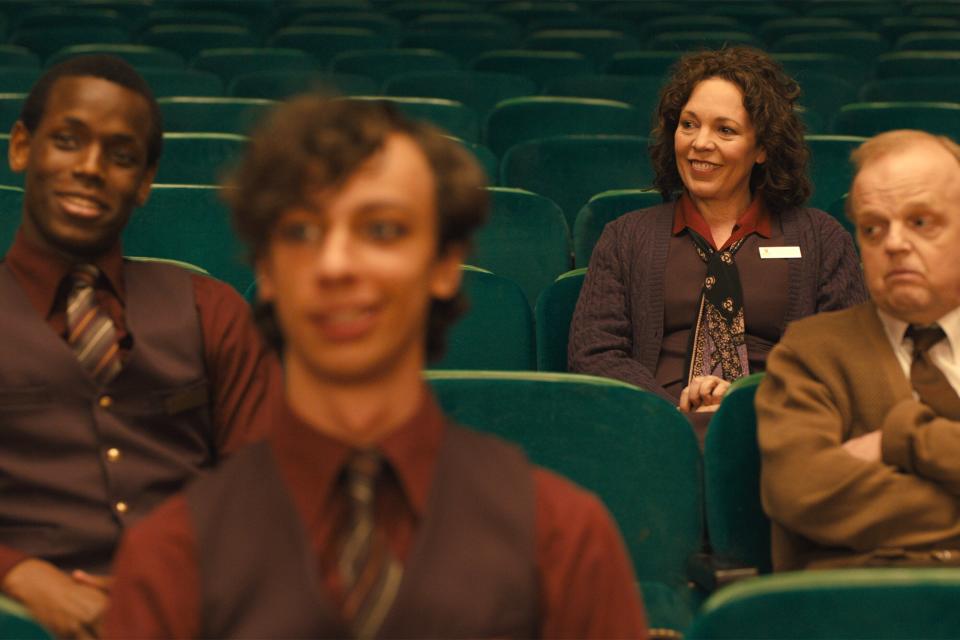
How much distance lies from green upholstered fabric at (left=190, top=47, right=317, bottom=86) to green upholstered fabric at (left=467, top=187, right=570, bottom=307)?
1574 millimetres

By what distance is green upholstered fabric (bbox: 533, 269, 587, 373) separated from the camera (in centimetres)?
200

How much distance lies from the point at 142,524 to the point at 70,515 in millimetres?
461

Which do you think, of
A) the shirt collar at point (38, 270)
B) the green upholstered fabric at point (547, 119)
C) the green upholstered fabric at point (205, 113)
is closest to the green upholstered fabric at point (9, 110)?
the green upholstered fabric at point (205, 113)

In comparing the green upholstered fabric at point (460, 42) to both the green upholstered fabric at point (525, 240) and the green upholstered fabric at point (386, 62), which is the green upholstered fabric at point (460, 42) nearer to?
the green upholstered fabric at point (386, 62)

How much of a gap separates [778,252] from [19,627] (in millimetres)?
1293

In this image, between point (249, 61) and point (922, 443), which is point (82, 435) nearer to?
point (922, 443)

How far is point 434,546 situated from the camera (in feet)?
2.71

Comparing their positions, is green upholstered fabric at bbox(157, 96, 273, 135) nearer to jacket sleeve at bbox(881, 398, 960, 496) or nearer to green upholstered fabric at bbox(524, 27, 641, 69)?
green upholstered fabric at bbox(524, 27, 641, 69)

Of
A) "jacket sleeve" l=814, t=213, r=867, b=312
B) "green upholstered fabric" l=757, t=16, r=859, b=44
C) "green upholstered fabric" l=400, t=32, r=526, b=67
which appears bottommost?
"jacket sleeve" l=814, t=213, r=867, b=312

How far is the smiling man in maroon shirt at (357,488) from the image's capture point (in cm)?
80

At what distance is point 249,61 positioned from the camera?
12.1 feet

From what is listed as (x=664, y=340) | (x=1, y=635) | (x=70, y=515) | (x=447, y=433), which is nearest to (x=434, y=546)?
(x=447, y=433)

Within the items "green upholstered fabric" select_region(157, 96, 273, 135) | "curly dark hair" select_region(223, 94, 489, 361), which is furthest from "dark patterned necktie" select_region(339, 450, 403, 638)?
"green upholstered fabric" select_region(157, 96, 273, 135)

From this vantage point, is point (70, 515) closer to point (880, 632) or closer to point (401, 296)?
point (401, 296)
